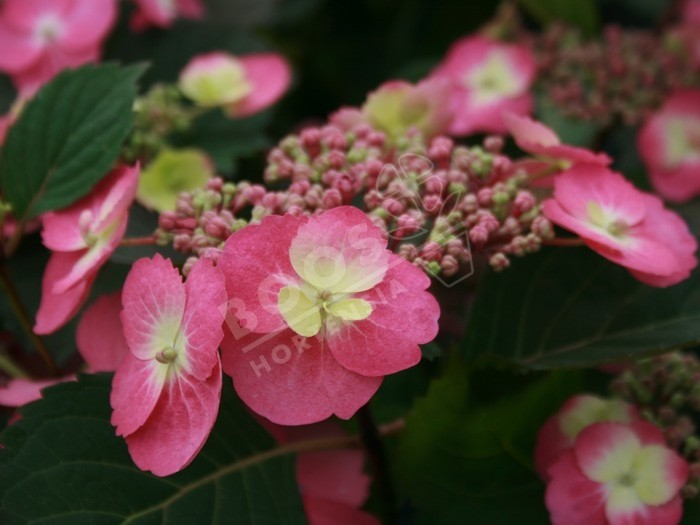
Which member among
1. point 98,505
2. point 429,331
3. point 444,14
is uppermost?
point 429,331

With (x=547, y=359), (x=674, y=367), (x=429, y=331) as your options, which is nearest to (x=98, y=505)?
(x=429, y=331)

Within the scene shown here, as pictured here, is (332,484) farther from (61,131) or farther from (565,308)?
(61,131)

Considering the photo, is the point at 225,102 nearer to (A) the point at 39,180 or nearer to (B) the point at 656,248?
(A) the point at 39,180

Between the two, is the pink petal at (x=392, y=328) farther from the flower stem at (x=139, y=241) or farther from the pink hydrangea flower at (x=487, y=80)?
the pink hydrangea flower at (x=487, y=80)

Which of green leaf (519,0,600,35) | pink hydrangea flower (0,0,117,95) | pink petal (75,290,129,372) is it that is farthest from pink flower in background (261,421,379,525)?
green leaf (519,0,600,35)

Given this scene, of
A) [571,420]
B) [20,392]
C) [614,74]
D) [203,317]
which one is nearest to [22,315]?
[20,392]

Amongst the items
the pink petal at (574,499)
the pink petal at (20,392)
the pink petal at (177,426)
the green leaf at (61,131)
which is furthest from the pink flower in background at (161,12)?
the pink petal at (574,499)
